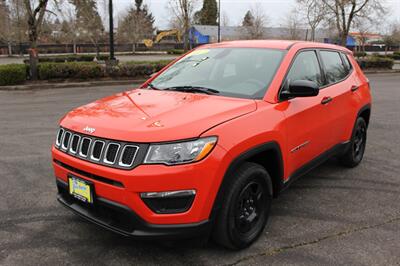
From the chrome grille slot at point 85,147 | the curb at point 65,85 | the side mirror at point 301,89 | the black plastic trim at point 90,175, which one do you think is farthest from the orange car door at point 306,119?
the curb at point 65,85

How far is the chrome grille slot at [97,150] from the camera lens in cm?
280

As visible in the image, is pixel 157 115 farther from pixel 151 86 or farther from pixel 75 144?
pixel 151 86

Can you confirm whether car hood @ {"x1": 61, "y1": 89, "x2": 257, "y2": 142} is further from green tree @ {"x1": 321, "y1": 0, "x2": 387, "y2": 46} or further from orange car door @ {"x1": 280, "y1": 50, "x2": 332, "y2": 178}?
green tree @ {"x1": 321, "y1": 0, "x2": 387, "y2": 46}

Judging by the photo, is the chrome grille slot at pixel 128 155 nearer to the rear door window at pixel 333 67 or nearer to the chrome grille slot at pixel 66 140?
the chrome grille slot at pixel 66 140

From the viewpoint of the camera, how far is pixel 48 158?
5656 millimetres

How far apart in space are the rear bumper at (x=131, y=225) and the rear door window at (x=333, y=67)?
273 cm

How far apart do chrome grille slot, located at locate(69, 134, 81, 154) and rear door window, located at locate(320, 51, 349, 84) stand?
298 centimetres

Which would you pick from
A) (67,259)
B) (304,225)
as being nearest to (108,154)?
(67,259)

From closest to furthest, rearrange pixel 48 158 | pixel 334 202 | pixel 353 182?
pixel 334 202 < pixel 353 182 < pixel 48 158

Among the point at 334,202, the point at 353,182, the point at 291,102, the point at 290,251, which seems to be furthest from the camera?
the point at 353,182

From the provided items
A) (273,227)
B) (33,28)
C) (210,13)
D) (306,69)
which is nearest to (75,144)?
(273,227)

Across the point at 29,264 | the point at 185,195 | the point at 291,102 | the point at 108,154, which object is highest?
the point at 291,102

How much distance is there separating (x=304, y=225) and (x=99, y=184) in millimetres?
2034

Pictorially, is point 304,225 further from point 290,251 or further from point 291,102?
point 291,102
